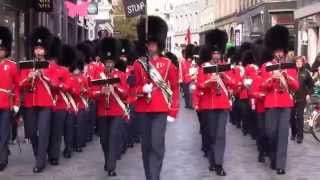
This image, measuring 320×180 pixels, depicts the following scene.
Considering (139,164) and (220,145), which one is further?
(139,164)

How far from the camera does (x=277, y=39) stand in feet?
40.1

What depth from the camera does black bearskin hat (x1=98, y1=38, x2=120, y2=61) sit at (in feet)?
38.9

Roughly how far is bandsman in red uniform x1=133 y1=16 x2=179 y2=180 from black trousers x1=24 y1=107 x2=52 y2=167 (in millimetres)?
2409

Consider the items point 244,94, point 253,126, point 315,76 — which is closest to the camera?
point 253,126

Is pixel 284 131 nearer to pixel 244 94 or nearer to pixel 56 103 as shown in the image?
pixel 56 103

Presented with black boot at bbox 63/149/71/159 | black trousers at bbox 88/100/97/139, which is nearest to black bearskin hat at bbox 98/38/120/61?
black boot at bbox 63/149/71/159

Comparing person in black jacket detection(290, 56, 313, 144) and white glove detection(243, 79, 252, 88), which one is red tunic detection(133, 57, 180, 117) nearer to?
white glove detection(243, 79, 252, 88)

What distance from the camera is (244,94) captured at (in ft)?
57.2

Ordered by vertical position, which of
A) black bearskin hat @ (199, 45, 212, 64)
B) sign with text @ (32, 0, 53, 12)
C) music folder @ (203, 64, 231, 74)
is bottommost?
music folder @ (203, 64, 231, 74)

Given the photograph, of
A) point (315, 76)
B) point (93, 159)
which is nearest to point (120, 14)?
point (315, 76)

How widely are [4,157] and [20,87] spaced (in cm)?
109

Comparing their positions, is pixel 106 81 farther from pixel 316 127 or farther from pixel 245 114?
pixel 245 114

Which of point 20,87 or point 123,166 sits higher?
point 20,87

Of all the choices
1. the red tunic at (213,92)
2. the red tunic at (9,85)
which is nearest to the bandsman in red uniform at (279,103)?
the red tunic at (213,92)
